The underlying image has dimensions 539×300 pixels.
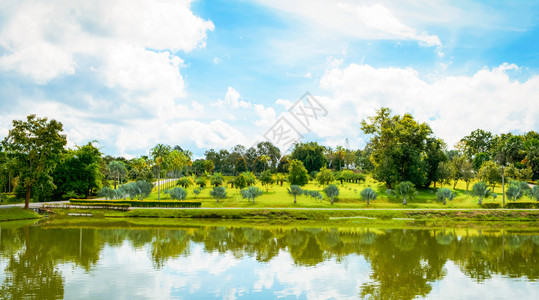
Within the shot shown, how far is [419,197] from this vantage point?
52.8m

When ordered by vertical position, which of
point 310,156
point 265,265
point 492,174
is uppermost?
point 310,156

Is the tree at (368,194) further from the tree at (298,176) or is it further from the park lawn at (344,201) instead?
the tree at (298,176)

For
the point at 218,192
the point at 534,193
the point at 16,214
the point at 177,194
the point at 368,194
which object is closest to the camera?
the point at 16,214

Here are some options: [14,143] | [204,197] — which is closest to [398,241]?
[204,197]

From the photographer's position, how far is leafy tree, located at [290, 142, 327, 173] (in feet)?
295

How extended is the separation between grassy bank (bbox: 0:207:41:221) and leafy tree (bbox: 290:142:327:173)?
2349 inches

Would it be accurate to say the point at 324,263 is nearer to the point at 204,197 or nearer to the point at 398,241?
the point at 398,241

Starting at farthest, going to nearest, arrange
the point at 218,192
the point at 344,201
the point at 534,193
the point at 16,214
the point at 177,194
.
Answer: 1. the point at 177,194
2. the point at 218,192
3. the point at 344,201
4. the point at 534,193
5. the point at 16,214

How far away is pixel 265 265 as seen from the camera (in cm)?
1870

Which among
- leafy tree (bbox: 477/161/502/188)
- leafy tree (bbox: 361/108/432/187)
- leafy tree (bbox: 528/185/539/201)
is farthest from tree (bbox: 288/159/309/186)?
leafy tree (bbox: 528/185/539/201)

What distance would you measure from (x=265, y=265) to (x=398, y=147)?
144 ft

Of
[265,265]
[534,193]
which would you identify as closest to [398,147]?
[534,193]

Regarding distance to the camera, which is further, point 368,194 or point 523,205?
point 368,194

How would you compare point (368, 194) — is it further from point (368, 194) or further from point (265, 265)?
point (265, 265)
